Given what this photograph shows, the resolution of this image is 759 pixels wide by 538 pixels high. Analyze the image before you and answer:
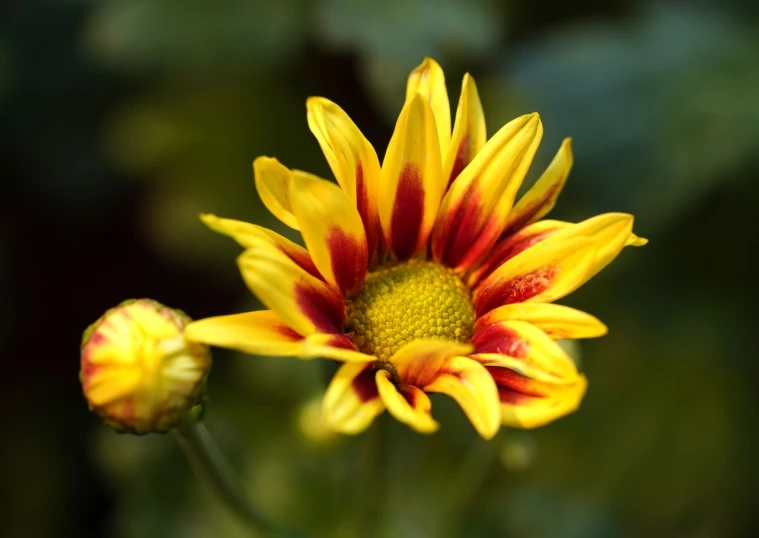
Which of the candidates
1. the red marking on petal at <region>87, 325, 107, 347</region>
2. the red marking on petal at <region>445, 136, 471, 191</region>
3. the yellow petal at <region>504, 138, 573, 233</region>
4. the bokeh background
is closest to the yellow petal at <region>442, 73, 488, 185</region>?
the red marking on petal at <region>445, 136, 471, 191</region>

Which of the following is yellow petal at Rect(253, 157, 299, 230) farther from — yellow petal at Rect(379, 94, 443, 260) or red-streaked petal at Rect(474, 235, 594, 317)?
red-streaked petal at Rect(474, 235, 594, 317)

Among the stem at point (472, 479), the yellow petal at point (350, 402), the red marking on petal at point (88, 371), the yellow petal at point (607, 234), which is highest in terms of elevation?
the yellow petal at point (607, 234)

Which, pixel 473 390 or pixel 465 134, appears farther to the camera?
pixel 465 134

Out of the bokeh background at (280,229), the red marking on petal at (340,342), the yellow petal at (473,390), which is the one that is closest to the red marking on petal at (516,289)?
the yellow petal at (473,390)

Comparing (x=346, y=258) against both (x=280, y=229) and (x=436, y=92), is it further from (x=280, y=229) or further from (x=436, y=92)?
(x=280, y=229)

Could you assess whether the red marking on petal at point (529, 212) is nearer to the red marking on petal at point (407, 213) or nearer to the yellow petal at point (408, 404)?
the red marking on petal at point (407, 213)

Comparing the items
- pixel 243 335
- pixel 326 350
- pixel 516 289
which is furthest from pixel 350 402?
pixel 516 289
